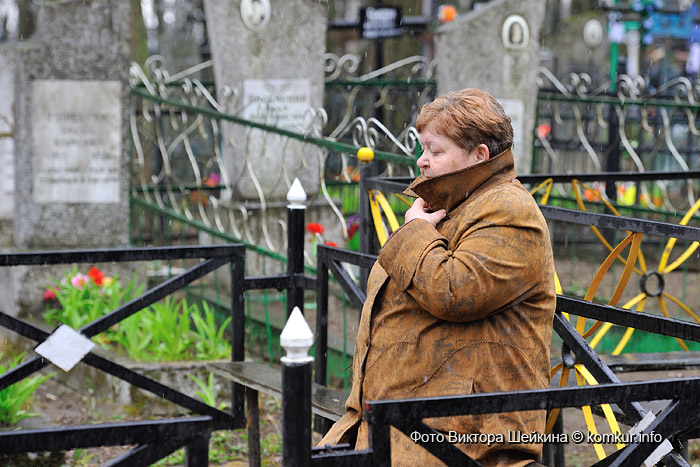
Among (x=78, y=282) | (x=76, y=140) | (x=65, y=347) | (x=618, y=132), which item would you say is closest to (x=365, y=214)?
(x=65, y=347)

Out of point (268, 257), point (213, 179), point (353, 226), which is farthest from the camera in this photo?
point (213, 179)

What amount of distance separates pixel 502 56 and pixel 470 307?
6484 mm

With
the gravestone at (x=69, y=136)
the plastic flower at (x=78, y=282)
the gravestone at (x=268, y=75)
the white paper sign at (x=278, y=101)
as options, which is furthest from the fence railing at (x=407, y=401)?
the white paper sign at (x=278, y=101)

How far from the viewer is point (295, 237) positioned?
4188mm

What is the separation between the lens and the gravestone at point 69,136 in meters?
6.67

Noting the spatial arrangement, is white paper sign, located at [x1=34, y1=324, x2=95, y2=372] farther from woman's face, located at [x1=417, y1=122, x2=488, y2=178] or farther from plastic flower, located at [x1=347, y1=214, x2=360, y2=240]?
plastic flower, located at [x1=347, y1=214, x2=360, y2=240]

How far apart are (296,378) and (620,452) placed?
2.55 feet

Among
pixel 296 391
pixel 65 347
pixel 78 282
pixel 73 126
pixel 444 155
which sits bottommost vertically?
pixel 78 282

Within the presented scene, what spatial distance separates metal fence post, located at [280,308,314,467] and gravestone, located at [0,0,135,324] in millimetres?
4846

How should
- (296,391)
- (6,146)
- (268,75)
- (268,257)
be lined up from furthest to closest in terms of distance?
(6,146) < (268,75) < (268,257) < (296,391)

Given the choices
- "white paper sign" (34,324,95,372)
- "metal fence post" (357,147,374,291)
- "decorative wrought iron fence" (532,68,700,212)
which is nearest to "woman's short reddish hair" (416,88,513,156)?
"white paper sign" (34,324,95,372)

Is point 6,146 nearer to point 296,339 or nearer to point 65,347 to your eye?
point 65,347

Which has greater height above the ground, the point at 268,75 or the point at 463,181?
the point at 268,75

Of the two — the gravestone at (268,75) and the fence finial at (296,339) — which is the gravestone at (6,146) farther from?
the fence finial at (296,339)
